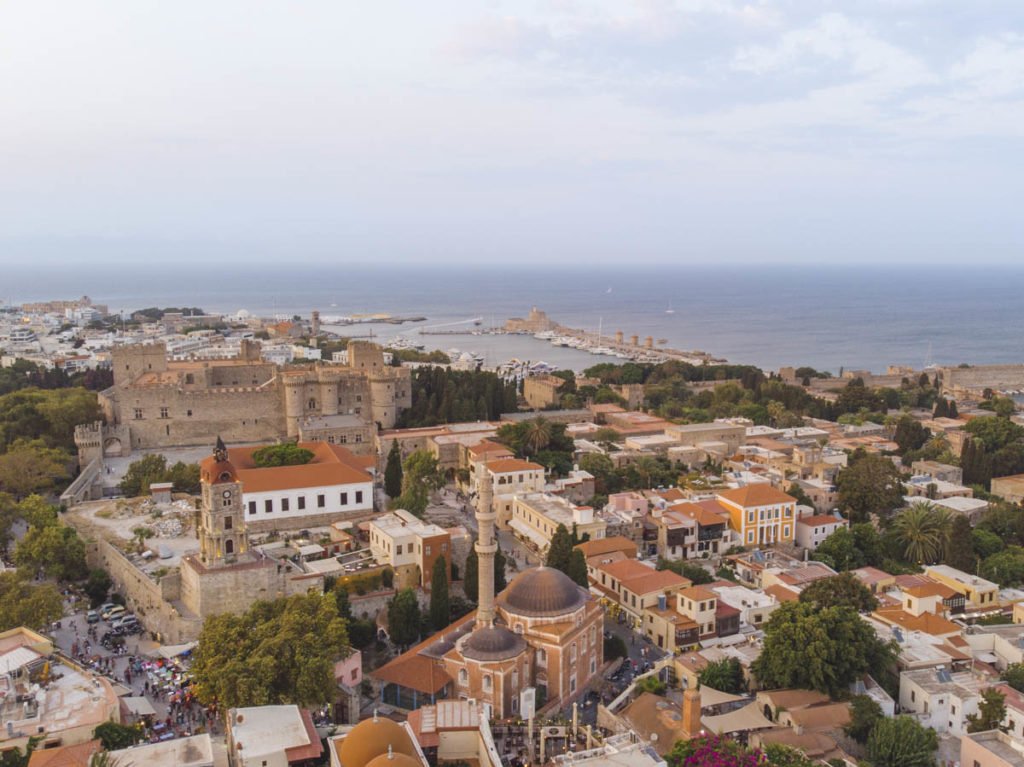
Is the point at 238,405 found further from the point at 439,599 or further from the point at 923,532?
the point at 923,532

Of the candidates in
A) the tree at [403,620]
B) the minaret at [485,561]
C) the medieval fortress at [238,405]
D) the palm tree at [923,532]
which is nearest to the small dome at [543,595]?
the minaret at [485,561]

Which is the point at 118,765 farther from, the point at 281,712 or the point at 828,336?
the point at 828,336

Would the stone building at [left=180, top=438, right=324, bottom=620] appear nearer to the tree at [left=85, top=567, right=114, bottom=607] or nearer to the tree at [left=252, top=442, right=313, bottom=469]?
the tree at [left=85, top=567, right=114, bottom=607]

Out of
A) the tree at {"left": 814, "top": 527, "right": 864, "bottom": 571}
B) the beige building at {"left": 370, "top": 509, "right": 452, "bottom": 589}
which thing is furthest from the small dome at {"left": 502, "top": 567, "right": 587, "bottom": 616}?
the tree at {"left": 814, "top": 527, "right": 864, "bottom": 571}

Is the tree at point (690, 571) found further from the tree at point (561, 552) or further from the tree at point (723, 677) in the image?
the tree at point (723, 677)

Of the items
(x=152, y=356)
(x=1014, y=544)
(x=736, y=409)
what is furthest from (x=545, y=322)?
(x=1014, y=544)

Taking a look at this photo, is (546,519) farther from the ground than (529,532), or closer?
farther from the ground

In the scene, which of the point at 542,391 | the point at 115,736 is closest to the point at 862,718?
the point at 115,736
